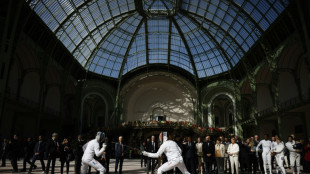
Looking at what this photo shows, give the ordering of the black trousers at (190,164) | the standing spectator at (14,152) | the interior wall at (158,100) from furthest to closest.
Result: the interior wall at (158,100)
the black trousers at (190,164)
the standing spectator at (14,152)

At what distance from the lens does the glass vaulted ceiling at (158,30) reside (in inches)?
1156

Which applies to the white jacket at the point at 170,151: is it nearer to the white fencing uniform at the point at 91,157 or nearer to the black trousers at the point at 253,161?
the white fencing uniform at the point at 91,157

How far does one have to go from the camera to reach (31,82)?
107ft

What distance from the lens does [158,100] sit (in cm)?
4753

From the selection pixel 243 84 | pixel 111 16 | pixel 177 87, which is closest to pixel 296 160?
pixel 243 84

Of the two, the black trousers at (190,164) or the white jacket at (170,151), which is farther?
the black trousers at (190,164)

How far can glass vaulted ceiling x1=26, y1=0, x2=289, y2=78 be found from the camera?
2938cm

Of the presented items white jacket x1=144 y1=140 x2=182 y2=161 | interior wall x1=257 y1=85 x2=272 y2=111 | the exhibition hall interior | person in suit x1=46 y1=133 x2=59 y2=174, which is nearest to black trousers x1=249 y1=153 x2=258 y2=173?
white jacket x1=144 y1=140 x2=182 y2=161

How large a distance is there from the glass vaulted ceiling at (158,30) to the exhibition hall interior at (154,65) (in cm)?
16

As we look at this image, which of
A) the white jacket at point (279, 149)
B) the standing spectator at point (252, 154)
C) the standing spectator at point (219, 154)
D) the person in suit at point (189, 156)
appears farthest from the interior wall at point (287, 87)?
the person in suit at point (189, 156)

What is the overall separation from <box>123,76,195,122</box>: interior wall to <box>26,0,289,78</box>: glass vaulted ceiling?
374cm

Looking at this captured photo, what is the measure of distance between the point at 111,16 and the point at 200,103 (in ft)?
67.4

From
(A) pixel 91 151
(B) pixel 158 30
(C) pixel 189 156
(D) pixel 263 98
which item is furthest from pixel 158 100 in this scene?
(A) pixel 91 151

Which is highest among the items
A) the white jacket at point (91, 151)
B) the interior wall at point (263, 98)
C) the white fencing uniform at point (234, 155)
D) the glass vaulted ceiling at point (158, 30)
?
the glass vaulted ceiling at point (158, 30)
